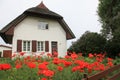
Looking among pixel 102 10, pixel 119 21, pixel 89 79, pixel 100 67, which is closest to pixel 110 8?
pixel 102 10

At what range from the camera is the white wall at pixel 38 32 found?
2025cm

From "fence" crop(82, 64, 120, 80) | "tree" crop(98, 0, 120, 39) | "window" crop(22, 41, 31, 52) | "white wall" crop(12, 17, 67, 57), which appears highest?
"tree" crop(98, 0, 120, 39)

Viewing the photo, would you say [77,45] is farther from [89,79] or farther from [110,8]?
[89,79]

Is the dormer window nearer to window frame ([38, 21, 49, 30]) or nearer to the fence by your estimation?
window frame ([38, 21, 49, 30])

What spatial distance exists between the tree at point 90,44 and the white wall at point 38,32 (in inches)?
69.9

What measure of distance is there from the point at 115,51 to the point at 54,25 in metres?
8.43

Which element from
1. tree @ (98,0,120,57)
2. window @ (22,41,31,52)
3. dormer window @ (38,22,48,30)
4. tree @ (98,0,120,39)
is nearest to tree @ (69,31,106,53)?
tree @ (98,0,120,57)

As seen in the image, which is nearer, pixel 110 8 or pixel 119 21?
pixel 119 21

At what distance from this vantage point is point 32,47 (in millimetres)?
20641

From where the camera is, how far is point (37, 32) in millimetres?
21516

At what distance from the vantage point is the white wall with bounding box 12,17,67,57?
20.2m

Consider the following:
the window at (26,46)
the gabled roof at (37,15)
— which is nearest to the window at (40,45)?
the window at (26,46)

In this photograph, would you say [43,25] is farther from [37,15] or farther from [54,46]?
[54,46]

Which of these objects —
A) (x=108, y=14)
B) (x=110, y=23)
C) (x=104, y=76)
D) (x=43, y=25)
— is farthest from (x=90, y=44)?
(x=104, y=76)
